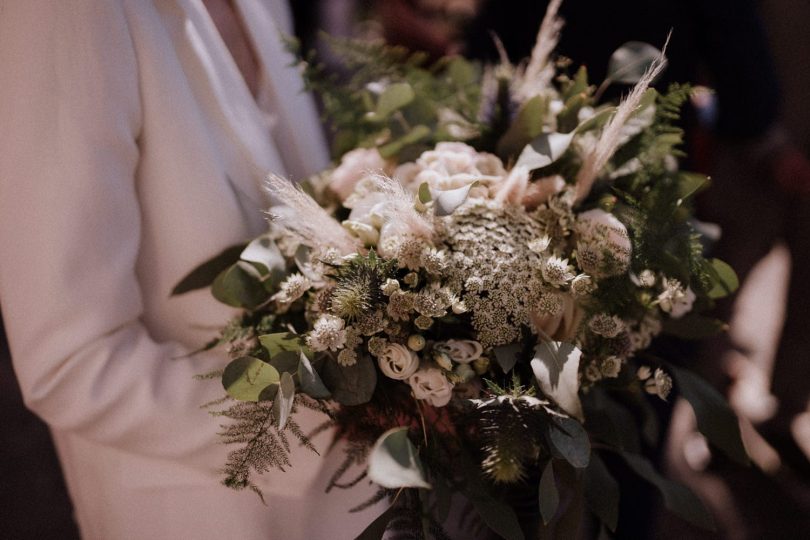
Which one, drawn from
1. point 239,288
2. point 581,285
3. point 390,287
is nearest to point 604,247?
point 581,285

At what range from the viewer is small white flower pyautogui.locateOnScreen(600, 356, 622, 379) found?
2.49ft

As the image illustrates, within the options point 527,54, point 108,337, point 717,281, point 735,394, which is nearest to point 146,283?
point 108,337

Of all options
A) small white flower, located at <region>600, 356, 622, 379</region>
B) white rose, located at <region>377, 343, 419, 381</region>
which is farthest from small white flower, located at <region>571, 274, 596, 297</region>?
white rose, located at <region>377, 343, 419, 381</region>

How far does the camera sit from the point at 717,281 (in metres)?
0.86

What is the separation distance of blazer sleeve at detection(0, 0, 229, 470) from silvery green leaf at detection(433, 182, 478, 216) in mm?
429

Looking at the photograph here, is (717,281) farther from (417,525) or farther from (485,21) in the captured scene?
(485,21)

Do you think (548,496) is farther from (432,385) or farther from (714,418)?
(714,418)

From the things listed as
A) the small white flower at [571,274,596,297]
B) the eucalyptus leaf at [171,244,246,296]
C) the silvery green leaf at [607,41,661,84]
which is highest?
the silvery green leaf at [607,41,661,84]

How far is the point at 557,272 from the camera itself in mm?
716

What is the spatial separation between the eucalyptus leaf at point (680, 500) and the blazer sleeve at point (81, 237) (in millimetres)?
674

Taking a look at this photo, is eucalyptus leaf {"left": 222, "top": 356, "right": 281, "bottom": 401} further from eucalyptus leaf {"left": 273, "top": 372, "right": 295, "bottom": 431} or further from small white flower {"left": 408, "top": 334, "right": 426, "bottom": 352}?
small white flower {"left": 408, "top": 334, "right": 426, "bottom": 352}

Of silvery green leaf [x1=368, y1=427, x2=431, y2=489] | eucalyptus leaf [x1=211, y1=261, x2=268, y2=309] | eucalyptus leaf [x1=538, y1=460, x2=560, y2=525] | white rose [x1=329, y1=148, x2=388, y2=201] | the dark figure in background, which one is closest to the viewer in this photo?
silvery green leaf [x1=368, y1=427, x2=431, y2=489]

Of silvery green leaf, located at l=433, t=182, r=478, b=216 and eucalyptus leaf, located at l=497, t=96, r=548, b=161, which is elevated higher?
silvery green leaf, located at l=433, t=182, r=478, b=216

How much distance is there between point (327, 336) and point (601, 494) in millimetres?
482
